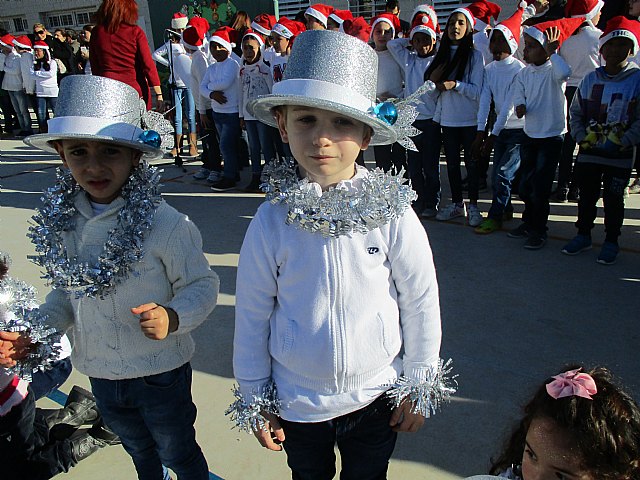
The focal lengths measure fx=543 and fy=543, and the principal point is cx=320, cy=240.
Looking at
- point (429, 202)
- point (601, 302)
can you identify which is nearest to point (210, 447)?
point (601, 302)

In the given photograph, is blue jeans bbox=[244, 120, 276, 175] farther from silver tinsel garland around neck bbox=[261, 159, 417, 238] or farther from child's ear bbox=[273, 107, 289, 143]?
silver tinsel garland around neck bbox=[261, 159, 417, 238]

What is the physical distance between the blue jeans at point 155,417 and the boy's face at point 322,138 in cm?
90

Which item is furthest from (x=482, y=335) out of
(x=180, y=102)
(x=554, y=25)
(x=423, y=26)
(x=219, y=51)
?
(x=180, y=102)

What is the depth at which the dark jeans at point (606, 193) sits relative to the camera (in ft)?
12.5

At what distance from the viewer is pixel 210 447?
2393 mm

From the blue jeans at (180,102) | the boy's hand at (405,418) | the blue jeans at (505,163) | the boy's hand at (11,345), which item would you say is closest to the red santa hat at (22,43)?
the blue jeans at (180,102)

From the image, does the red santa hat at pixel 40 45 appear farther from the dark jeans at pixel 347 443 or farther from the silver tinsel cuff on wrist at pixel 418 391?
the silver tinsel cuff on wrist at pixel 418 391

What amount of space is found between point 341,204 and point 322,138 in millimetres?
177

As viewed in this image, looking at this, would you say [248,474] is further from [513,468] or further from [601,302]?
[601,302]

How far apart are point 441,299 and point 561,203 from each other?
2.48 m

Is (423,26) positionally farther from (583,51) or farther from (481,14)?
(481,14)

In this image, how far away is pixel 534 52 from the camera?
13.8 ft

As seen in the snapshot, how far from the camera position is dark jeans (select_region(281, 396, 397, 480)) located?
1.57m

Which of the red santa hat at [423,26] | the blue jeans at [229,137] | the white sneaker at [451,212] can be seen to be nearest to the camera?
the red santa hat at [423,26]
